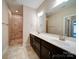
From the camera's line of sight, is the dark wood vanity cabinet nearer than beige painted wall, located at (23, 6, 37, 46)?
Yes

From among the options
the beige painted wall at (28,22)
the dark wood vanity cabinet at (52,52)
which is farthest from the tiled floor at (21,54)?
the beige painted wall at (28,22)

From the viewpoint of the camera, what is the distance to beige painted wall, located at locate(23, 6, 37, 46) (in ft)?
17.6

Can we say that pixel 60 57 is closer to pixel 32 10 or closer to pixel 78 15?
pixel 78 15

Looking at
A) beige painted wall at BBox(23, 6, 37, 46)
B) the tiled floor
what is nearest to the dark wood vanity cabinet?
the tiled floor

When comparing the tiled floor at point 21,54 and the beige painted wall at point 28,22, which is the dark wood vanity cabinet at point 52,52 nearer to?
the tiled floor at point 21,54

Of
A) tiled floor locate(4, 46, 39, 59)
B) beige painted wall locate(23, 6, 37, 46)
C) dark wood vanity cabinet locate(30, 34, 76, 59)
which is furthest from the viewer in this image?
beige painted wall locate(23, 6, 37, 46)

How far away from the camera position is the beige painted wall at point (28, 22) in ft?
17.6

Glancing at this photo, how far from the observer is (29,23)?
5492mm

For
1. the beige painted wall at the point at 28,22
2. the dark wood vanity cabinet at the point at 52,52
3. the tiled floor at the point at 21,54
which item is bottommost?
the tiled floor at the point at 21,54

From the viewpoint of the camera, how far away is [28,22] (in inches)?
215

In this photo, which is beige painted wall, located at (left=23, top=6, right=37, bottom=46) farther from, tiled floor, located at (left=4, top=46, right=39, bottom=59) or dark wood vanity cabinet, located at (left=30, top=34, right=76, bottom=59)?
dark wood vanity cabinet, located at (left=30, top=34, right=76, bottom=59)

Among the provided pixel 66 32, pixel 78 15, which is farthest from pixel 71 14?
pixel 78 15

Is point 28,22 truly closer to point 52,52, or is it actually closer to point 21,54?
point 21,54

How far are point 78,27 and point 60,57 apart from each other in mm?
846
